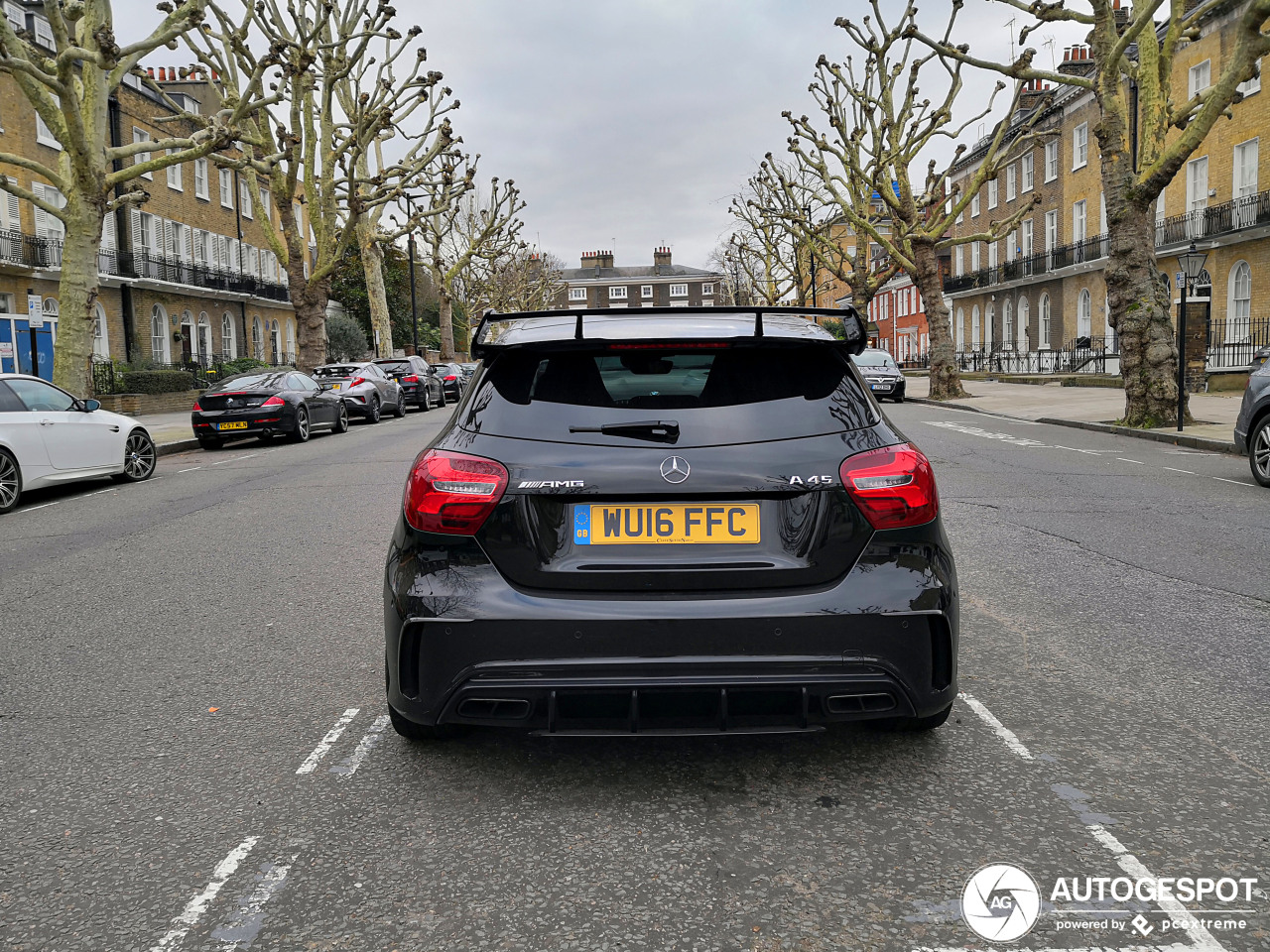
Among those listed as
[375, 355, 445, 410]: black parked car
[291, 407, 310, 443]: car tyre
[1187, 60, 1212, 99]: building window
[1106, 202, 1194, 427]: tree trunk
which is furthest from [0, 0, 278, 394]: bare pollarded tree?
[1187, 60, 1212, 99]: building window

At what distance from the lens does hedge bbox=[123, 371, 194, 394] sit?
96.8 feet

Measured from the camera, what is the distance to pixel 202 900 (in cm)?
270

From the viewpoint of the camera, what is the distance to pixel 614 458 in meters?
3.12

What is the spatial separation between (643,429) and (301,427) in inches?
697

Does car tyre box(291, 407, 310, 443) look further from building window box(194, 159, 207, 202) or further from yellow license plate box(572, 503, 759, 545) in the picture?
building window box(194, 159, 207, 202)

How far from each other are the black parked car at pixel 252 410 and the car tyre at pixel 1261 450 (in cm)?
1542

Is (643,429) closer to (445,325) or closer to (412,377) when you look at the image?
(412,377)

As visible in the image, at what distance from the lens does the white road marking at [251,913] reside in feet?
8.23

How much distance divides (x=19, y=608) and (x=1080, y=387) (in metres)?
33.2

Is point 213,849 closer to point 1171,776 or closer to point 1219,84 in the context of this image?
point 1171,776

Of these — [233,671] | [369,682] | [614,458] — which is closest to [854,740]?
[614,458]

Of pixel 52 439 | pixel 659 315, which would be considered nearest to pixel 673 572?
pixel 659 315

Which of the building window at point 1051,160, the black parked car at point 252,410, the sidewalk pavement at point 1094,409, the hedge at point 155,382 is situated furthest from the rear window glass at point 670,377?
the building window at point 1051,160

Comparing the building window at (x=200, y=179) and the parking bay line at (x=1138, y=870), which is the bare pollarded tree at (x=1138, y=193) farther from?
the building window at (x=200, y=179)
